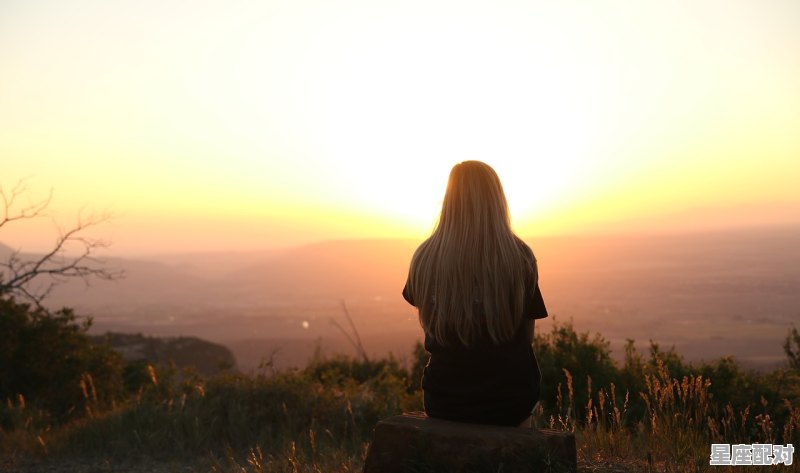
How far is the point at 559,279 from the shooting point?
5741 cm

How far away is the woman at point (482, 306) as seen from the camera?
391 centimetres

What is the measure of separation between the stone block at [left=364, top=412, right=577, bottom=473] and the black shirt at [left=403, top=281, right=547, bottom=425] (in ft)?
0.34

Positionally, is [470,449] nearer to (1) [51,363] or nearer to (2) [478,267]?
(2) [478,267]

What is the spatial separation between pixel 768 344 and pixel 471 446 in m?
24.1

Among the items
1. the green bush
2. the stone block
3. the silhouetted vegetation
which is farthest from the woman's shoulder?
the green bush

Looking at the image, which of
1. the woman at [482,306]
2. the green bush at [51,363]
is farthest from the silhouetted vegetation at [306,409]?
the woman at [482,306]

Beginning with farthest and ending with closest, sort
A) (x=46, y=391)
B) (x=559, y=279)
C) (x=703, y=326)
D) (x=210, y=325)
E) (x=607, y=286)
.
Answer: (x=210, y=325), (x=559, y=279), (x=607, y=286), (x=703, y=326), (x=46, y=391)

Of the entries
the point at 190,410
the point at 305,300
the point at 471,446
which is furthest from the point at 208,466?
the point at 305,300

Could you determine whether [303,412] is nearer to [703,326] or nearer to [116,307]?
[703,326]

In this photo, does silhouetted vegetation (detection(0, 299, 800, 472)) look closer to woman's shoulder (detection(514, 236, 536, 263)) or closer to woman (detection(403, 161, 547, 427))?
woman (detection(403, 161, 547, 427))

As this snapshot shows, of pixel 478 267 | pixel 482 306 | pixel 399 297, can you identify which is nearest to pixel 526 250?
pixel 478 267

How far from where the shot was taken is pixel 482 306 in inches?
154

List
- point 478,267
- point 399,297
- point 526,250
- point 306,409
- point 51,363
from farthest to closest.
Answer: point 399,297 < point 51,363 < point 306,409 < point 526,250 < point 478,267

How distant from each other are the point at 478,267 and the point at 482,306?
0.24 meters
